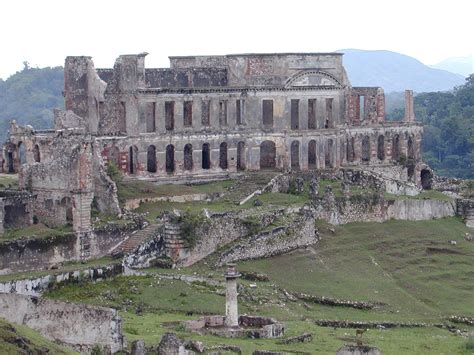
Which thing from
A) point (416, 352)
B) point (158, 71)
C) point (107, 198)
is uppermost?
point (158, 71)

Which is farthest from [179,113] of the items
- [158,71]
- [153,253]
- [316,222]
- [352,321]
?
[352,321]

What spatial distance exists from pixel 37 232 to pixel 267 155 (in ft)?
65.9

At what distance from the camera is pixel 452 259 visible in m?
63.7

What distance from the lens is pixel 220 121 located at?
237 feet

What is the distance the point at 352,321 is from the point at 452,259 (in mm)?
11201

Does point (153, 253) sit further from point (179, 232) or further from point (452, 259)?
point (452, 259)

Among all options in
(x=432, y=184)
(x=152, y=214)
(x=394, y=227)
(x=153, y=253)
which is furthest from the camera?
(x=432, y=184)

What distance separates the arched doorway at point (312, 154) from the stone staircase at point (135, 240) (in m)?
16.6

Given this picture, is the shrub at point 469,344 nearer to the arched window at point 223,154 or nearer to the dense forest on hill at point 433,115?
the arched window at point 223,154

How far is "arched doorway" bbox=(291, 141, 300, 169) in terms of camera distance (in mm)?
73125

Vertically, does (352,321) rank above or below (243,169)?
below

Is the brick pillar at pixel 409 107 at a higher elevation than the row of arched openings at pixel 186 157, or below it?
higher

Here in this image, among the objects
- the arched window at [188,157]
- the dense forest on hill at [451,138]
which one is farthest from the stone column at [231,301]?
the dense forest on hill at [451,138]

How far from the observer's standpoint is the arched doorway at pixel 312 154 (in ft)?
241
